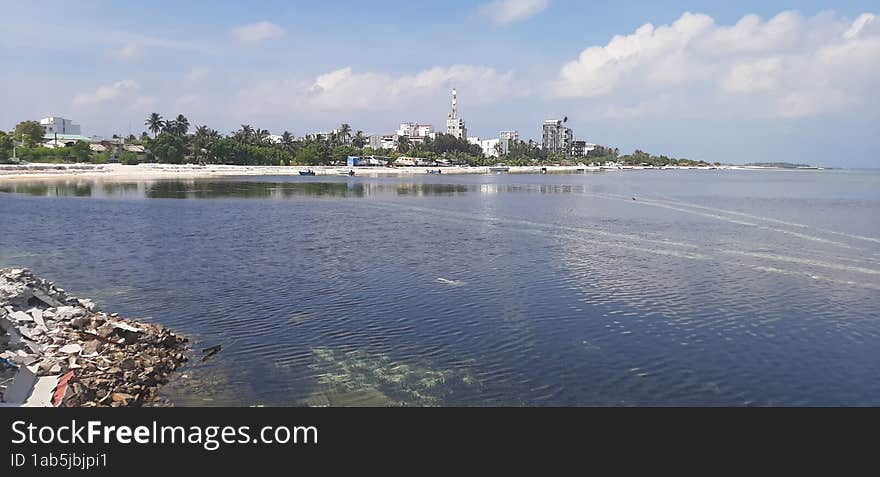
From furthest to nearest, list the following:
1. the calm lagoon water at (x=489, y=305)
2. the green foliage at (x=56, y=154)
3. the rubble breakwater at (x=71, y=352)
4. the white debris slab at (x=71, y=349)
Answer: the green foliage at (x=56, y=154)
the calm lagoon water at (x=489, y=305)
the white debris slab at (x=71, y=349)
the rubble breakwater at (x=71, y=352)

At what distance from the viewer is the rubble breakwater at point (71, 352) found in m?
14.8

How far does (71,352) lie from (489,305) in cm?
1658

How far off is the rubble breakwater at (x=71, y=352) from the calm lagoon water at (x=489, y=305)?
1.26m

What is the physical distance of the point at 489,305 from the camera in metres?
28.0

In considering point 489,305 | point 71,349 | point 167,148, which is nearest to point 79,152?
point 167,148

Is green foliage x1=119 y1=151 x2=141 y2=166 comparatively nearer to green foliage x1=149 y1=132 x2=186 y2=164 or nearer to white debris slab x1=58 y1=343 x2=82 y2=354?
green foliage x1=149 y1=132 x2=186 y2=164

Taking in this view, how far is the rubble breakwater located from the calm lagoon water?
1256 mm

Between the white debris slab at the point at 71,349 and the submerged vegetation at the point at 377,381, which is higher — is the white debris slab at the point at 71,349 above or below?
above

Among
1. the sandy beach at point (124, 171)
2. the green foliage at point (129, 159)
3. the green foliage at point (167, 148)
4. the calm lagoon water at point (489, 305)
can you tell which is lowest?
the calm lagoon water at point (489, 305)

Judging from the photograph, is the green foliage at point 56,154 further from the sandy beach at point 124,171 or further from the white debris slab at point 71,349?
the white debris slab at point 71,349

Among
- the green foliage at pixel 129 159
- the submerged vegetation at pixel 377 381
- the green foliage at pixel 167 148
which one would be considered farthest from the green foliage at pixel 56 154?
the submerged vegetation at pixel 377 381

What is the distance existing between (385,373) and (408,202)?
2971 inches

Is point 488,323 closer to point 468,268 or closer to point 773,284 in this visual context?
point 468,268
